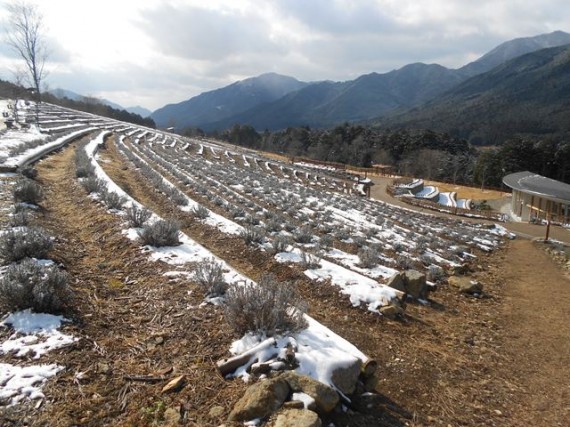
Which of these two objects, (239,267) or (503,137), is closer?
(239,267)

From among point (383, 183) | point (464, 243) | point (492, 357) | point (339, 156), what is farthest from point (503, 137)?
point (492, 357)

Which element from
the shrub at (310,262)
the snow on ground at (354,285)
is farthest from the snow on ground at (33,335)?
the shrub at (310,262)

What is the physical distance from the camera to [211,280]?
569 centimetres

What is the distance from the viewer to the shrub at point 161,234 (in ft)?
25.2

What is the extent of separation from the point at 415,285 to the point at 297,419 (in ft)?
18.5

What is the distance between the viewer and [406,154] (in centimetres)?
8594

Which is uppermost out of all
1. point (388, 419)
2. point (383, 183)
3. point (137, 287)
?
point (137, 287)

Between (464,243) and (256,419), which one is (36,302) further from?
(464,243)

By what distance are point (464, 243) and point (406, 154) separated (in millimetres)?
72894

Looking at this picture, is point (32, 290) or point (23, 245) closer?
point (32, 290)

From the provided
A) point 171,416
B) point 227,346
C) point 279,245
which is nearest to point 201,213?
point 279,245

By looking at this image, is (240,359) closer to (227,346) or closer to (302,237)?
(227,346)

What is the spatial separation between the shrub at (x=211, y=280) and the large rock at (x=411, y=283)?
152 inches

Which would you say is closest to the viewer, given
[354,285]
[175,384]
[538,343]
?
[175,384]
